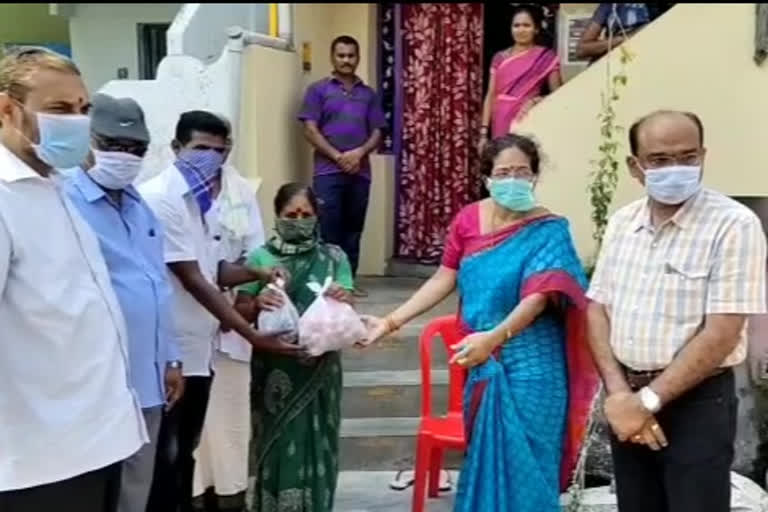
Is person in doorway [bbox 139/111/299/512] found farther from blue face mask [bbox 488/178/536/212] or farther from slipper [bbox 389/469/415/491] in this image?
slipper [bbox 389/469/415/491]

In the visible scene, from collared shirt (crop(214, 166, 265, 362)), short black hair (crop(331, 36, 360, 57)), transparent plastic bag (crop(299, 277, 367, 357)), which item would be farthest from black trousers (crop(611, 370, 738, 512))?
short black hair (crop(331, 36, 360, 57))

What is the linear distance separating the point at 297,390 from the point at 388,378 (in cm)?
169

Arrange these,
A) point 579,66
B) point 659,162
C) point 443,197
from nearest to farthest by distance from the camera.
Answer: point 659,162 < point 579,66 < point 443,197

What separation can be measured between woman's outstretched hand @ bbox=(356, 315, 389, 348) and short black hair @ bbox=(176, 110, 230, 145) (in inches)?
34.7

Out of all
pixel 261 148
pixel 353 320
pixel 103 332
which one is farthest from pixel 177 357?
pixel 261 148

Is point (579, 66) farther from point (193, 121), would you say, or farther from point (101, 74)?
point (101, 74)

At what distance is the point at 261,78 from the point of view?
6.28 m

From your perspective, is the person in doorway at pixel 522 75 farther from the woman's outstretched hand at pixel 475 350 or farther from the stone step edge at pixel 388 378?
the woman's outstretched hand at pixel 475 350

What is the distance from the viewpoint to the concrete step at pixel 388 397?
5.51 meters

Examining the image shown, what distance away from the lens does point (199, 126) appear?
151 inches

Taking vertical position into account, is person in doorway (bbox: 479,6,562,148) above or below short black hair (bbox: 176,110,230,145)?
above

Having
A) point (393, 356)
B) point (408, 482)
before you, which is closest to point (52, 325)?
point (408, 482)

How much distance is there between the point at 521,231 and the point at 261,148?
9.98 ft

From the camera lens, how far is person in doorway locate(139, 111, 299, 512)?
12.1 ft
